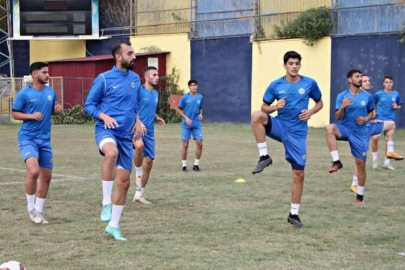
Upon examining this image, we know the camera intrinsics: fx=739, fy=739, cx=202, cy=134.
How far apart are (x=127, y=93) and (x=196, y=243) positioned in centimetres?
198

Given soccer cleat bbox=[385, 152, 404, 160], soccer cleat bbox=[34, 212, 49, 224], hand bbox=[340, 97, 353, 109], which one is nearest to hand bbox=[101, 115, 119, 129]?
soccer cleat bbox=[34, 212, 49, 224]

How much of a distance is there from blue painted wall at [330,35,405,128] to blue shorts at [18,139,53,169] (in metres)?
23.9

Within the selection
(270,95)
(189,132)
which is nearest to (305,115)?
(270,95)

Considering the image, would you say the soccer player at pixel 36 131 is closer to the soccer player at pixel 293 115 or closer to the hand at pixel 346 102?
the soccer player at pixel 293 115

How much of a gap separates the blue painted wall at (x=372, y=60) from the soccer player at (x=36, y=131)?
23.9 meters

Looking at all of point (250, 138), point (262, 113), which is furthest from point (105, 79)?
point (250, 138)

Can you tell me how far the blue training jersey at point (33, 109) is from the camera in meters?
9.94

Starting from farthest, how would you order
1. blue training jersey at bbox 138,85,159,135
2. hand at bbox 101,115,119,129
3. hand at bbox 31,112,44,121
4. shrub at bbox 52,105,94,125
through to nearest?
shrub at bbox 52,105,94,125 < blue training jersey at bbox 138,85,159,135 < hand at bbox 31,112,44,121 < hand at bbox 101,115,119,129

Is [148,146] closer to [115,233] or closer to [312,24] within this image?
[115,233]

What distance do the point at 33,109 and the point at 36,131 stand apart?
30 centimetres

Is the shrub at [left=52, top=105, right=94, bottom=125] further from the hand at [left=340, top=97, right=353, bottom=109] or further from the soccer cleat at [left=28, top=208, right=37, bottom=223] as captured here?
the soccer cleat at [left=28, top=208, right=37, bottom=223]

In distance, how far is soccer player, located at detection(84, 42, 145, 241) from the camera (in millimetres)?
8719

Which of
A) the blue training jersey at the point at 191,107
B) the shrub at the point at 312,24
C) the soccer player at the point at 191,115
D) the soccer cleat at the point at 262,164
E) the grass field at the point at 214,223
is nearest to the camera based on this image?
the grass field at the point at 214,223

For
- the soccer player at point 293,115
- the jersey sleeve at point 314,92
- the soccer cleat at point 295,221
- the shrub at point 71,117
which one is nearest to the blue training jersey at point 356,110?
the jersey sleeve at point 314,92
